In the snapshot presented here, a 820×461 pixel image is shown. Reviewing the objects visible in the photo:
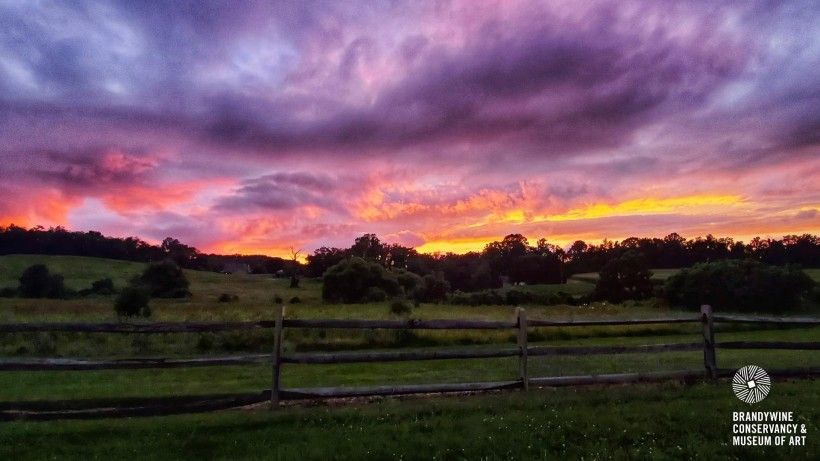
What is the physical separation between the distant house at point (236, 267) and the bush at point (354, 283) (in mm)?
64872

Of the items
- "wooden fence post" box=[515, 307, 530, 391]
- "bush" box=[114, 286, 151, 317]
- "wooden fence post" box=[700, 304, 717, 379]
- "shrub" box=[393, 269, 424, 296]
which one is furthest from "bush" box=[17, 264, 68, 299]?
"wooden fence post" box=[700, 304, 717, 379]

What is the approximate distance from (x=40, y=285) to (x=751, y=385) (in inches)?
2951

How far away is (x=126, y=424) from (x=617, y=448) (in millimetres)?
7050

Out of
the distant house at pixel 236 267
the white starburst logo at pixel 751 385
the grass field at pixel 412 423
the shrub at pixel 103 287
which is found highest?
the distant house at pixel 236 267

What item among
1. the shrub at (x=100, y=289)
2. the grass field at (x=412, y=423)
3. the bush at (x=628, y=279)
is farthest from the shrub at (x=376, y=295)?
the grass field at (x=412, y=423)

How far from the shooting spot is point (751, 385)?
10156 millimetres

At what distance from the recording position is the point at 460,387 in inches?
419

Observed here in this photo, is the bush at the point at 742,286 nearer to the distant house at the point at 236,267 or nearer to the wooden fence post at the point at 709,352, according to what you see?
the wooden fence post at the point at 709,352

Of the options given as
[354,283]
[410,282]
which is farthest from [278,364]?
[410,282]

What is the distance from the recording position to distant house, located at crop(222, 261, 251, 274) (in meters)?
123

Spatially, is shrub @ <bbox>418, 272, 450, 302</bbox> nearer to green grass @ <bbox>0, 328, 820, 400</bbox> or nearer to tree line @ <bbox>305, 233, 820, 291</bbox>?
tree line @ <bbox>305, 233, 820, 291</bbox>

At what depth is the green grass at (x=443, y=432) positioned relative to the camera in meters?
7.09

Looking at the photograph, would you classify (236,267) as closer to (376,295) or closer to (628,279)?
(376,295)

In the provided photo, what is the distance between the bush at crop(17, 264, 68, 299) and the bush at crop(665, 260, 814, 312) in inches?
2831
